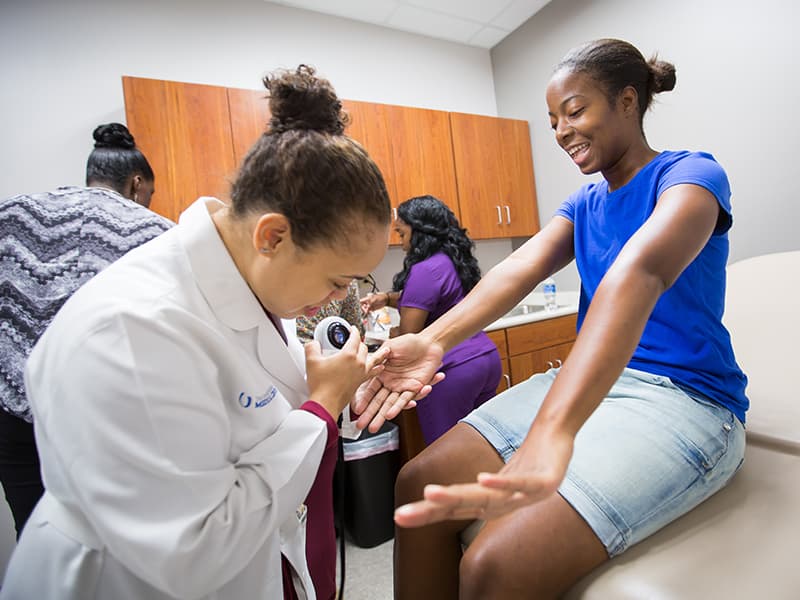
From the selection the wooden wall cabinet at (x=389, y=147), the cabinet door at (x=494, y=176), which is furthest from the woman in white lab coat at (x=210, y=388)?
the cabinet door at (x=494, y=176)

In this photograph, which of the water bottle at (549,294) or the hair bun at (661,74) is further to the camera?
the water bottle at (549,294)

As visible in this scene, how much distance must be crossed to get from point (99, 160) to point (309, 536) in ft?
4.19

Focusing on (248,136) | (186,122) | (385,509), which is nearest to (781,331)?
(385,509)

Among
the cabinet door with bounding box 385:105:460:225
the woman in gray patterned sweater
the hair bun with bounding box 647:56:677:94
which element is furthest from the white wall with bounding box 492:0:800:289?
the woman in gray patterned sweater

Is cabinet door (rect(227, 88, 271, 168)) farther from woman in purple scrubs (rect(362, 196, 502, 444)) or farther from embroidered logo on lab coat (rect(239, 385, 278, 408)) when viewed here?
embroidered logo on lab coat (rect(239, 385, 278, 408))

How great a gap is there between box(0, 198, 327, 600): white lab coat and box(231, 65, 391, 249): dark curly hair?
0.12 metres

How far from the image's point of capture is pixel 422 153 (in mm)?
2547

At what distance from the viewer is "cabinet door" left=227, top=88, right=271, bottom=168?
80.2 inches

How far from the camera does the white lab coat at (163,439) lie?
486 mm

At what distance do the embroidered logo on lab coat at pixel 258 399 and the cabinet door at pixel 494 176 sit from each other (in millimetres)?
2203

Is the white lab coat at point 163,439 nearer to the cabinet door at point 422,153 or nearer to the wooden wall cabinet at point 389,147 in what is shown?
the wooden wall cabinet at point 389,147

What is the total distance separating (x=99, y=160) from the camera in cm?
131

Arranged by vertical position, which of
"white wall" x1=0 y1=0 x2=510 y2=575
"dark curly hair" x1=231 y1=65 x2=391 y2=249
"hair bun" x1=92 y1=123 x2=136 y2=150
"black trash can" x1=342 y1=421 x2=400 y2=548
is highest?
"white wall" x1=0 y1=0 x2=510 y2=575

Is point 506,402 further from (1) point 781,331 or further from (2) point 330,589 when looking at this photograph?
(1) point 781,331
